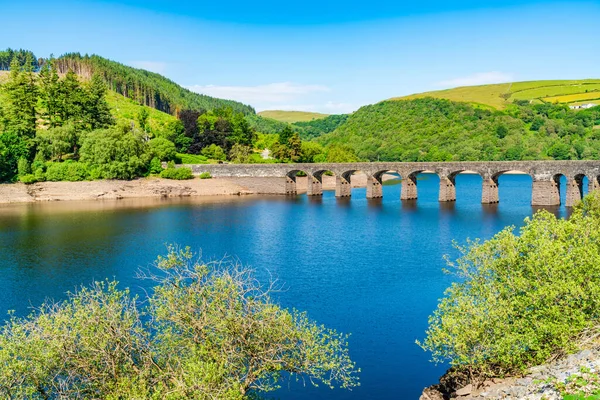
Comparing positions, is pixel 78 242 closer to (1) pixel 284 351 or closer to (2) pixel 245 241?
(2) pixel 245 241

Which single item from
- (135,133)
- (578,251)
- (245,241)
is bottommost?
(245,241)

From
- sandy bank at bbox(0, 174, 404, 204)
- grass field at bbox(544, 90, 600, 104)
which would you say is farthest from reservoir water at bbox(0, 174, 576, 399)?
grass field at bbox(544, 90, 600, 104)

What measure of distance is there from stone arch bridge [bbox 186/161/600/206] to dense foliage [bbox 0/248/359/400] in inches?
2484

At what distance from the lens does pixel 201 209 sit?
7894 cm

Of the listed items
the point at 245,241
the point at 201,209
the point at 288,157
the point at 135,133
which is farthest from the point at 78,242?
the point at 288,157

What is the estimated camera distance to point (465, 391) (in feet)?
72.2

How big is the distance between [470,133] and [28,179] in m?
113

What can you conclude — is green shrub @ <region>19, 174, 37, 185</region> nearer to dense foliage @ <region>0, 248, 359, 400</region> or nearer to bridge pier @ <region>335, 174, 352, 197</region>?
bridge pier @ <region>335, 174, 352, 197</region>

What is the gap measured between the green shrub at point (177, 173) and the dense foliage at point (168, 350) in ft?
264

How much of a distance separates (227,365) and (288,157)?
10641 centimetres

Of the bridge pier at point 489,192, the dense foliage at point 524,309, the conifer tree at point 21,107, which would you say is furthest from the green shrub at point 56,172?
the dense foliage at point 524,309

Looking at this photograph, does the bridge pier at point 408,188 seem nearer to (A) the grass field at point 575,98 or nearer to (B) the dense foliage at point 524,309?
(B) the dense foliage at point 524,309

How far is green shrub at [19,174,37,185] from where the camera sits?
8856 cm

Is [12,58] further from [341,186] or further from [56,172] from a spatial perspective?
[341,186]
